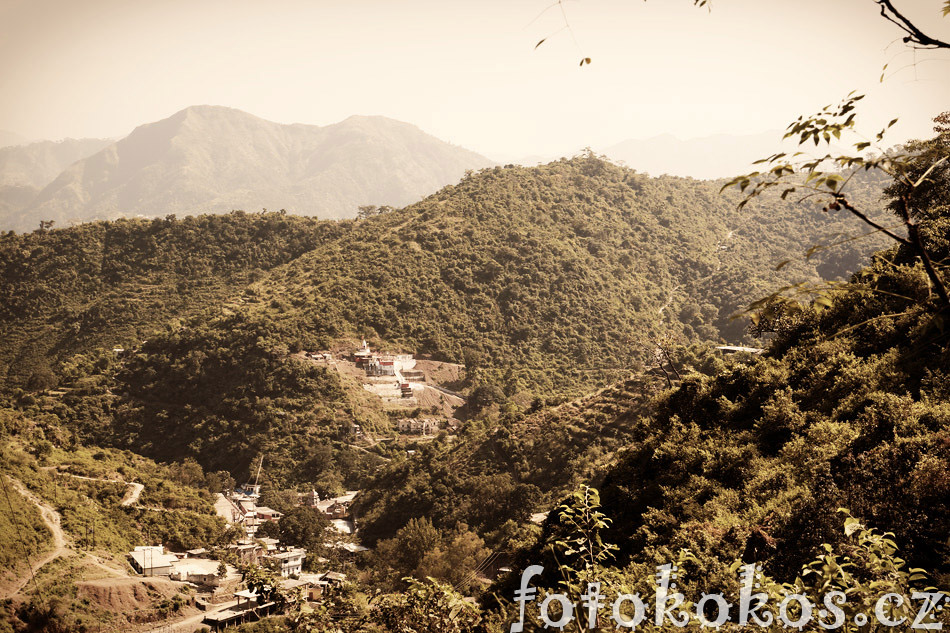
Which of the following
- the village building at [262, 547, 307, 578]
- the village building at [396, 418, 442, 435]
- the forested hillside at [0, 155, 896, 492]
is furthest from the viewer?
the village building at [396, 418, 442, 435]

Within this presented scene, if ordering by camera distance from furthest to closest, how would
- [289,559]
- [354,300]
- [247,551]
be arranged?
[354,300]
[289,559]
[247,551]

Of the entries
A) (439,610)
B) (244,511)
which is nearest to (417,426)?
(244,511)

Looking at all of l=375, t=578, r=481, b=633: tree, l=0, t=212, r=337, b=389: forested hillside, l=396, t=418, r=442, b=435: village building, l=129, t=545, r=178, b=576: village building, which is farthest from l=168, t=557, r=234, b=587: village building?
l=0, t=212, r=337, b=389: forested hillside

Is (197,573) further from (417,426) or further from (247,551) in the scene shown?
(417,426)

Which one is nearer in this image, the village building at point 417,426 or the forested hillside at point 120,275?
the village building at point 417,426

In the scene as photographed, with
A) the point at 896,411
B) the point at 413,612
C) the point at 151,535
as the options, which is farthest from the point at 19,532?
the point at 896,411

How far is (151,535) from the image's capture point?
2794 cm

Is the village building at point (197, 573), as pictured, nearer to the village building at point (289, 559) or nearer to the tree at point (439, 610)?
the village building at point (289, 559)

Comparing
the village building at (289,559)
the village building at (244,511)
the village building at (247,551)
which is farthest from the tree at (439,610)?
the village building at (244,511)

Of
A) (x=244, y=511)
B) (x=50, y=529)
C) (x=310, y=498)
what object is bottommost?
(x=310, y=498)

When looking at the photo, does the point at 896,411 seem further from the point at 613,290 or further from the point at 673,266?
the point at 673,266

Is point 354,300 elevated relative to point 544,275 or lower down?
elevated

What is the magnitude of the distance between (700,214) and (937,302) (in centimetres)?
8327

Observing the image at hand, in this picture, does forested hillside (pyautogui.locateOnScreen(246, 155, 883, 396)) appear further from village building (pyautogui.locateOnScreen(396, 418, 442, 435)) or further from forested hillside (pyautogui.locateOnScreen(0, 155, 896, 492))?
village building (pyautogui.locateOnScreen(396, 418, 442, 435))
